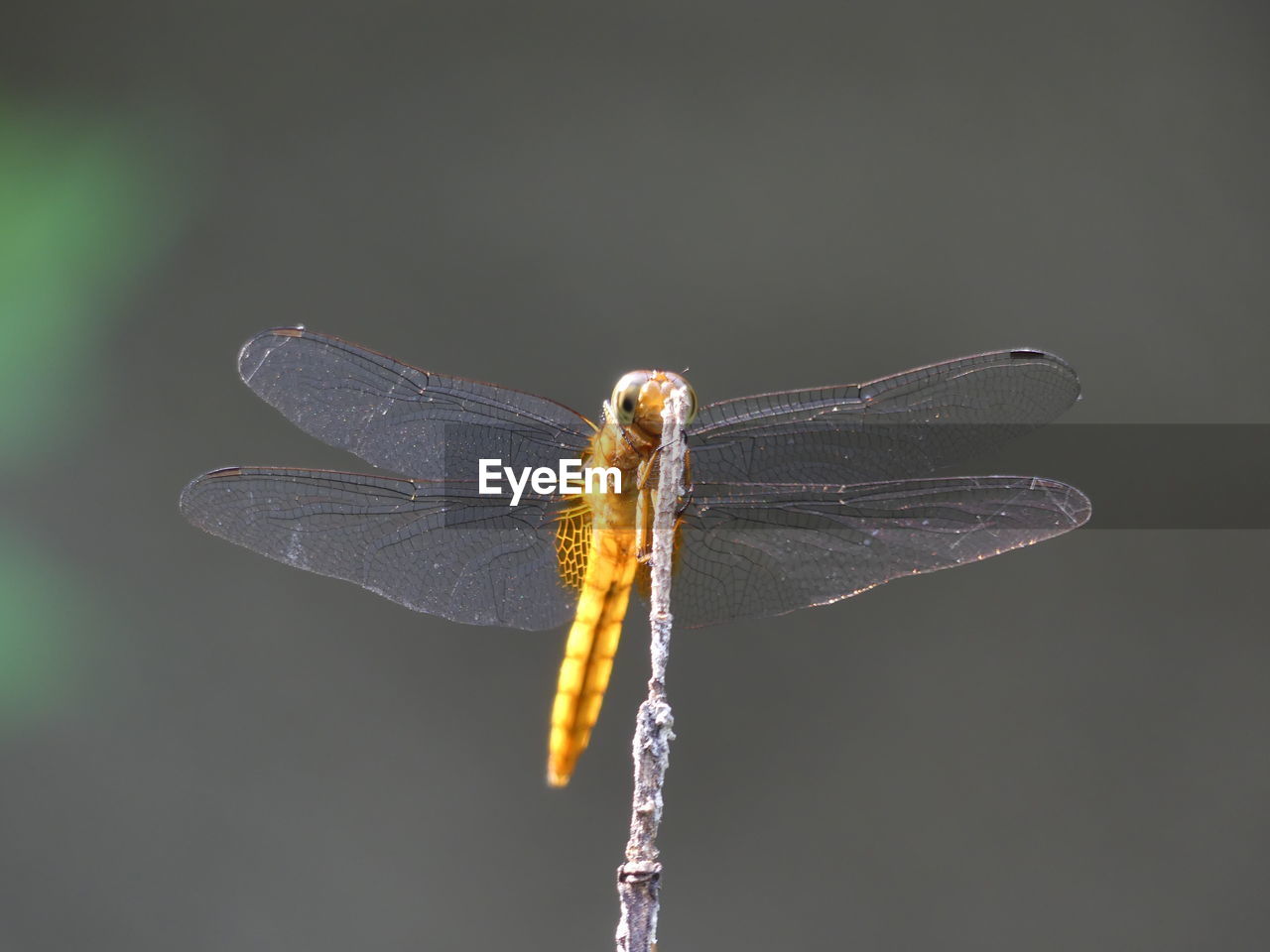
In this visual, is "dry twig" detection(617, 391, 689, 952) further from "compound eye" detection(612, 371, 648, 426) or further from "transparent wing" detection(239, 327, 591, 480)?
"transparent wing" detection(239, 327, 591, 480)

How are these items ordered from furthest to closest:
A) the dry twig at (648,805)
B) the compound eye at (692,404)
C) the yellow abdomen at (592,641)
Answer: the yellow abdomen at (592,641)
the compound eye at (692,404)
the dry twig at (648,805)

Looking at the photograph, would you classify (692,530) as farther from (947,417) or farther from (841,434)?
(947,417)

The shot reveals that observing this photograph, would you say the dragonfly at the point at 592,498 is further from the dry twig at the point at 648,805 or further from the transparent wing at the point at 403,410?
the dry twig at the point at 648,805

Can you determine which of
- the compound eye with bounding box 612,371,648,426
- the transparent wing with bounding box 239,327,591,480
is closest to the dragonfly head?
the compound eye with bounding box 612,371,648,426

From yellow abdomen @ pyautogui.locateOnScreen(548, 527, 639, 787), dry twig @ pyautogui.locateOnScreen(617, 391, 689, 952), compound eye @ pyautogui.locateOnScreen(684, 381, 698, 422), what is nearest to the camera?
dry twig @ pyautogui.locateOnScreen(617, 391, 689, 952)

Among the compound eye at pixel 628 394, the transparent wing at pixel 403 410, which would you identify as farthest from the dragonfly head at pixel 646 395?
the transparent wing at pixel 403 410

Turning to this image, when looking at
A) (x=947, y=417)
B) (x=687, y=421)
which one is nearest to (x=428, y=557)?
(x=687, y=421)

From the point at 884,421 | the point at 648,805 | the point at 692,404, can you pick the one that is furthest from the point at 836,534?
the point at 648,805
